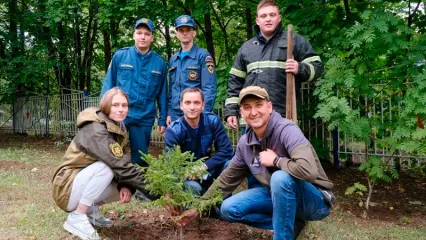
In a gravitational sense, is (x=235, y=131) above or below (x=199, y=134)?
below

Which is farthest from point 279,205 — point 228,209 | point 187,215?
point 187,215

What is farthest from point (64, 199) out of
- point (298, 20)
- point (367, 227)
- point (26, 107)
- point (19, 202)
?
point (26, 107)

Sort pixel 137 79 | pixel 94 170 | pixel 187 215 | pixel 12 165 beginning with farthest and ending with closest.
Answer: pixel 12 165 → pixel 137 79 → pixel 94 170 → pixel 187 215

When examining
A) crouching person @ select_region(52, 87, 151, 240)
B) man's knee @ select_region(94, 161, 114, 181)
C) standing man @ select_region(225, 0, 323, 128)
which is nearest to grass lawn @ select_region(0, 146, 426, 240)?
crouching person @ select_region(52, 87, 151, 240)

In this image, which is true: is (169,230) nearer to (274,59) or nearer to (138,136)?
(138,136)

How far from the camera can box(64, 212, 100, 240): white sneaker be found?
3355 mm

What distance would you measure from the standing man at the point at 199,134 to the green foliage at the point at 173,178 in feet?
2.48

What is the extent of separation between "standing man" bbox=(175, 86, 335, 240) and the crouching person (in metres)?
0.62

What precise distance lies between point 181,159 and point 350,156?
5112 millimetres

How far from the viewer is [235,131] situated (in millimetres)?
8617

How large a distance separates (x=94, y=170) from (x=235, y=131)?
5.46 meters

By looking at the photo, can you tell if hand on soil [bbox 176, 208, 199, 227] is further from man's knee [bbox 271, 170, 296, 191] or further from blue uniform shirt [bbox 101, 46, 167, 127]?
blue uniform shirt [bbox 101, 46, 167, 127]

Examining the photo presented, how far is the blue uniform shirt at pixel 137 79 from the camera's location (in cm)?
477

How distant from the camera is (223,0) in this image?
24.3 feet
